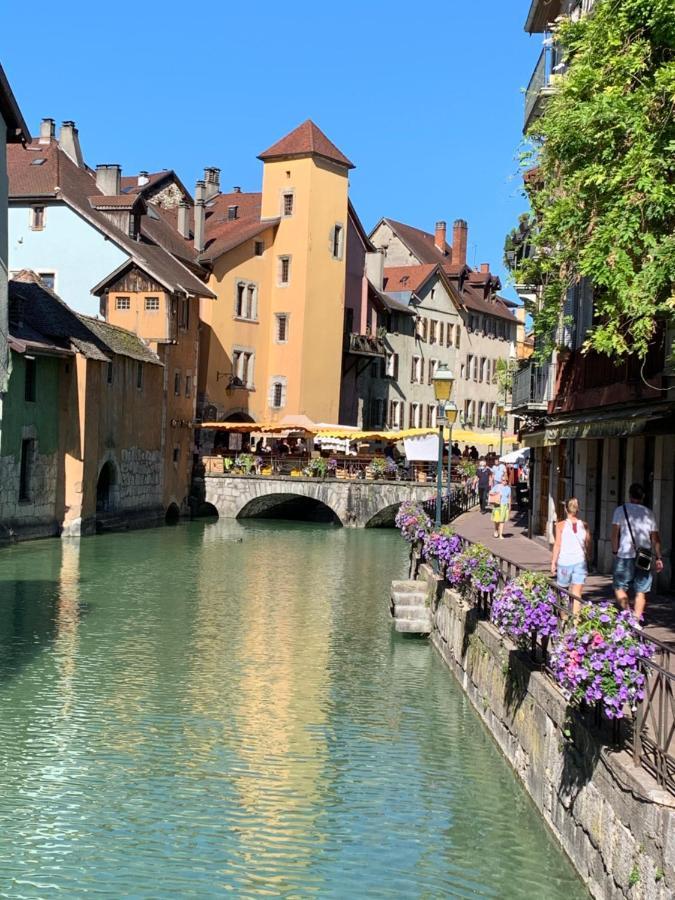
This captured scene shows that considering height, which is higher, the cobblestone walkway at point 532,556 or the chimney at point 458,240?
the chimney at point 458,240

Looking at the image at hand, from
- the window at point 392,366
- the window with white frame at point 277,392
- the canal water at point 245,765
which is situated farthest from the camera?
the window at point 392,366

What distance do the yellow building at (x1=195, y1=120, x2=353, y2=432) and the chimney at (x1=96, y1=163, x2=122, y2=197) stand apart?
5.12m

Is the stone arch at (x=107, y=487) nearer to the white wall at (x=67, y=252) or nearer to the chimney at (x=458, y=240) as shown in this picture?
the white wall at (x=67, y=252)

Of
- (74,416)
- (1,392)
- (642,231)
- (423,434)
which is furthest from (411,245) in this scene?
(642,231)

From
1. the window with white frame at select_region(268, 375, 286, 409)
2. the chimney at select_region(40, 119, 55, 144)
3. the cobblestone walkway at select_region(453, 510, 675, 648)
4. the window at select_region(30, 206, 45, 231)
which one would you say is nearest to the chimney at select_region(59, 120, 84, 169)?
the chimney at select_region(40, 119, 55, 144)

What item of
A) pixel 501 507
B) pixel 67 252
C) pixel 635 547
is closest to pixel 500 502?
pixel 501 507

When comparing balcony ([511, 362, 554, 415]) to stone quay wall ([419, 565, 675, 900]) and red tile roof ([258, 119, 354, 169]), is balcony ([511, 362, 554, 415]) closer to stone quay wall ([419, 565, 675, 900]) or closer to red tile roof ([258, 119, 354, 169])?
stone quay wall ([419, 565, 675, 900])

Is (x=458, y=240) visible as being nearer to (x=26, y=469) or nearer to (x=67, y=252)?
(x=67, y=252)

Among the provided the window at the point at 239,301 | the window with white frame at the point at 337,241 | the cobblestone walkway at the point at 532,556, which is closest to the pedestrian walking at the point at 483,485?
the cobblestone walkway at the point at 532,556

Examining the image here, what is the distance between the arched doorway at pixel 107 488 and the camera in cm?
4603

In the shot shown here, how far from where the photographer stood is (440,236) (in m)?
89.9

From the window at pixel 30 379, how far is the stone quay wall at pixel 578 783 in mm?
26178

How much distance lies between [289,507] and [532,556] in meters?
A: 36.1

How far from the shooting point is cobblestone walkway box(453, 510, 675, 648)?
15.3m
